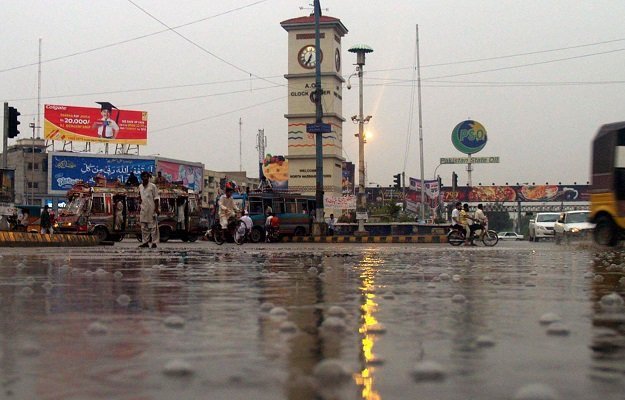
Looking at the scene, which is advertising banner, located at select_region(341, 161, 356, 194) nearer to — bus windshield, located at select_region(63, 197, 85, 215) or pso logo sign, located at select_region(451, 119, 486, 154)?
pso logo sign, located at select_region(451, 119, 486, 154)

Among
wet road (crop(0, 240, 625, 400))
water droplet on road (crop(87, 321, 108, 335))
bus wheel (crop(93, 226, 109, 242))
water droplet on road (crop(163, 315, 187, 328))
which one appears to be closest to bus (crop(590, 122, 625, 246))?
wet road (crop(0, 240, 625, 400))

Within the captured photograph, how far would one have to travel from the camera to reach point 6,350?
11.7 feet

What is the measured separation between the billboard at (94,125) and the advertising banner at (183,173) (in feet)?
11.5

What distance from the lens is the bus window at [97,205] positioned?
33.2 meters

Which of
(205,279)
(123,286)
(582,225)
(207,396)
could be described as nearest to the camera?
(207,396)

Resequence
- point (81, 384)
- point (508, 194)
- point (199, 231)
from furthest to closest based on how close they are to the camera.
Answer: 1. point (508, 194)
2. point (199, 231)
3. point (81, 384)

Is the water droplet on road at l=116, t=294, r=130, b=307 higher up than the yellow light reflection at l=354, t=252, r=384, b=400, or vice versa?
the water droplet on road at l=116, t=294, r=130, b=307

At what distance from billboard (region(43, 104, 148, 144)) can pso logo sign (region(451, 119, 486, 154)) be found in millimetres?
35483

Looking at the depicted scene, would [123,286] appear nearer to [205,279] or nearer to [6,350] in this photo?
[205,279]

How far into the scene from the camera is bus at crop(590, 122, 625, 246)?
67.8 feet

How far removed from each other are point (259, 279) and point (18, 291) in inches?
94.2

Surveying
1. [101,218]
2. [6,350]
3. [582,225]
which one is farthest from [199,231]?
[6,350]

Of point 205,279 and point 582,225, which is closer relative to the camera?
point 205,279

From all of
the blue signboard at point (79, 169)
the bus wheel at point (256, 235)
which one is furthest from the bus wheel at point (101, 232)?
the blue signboard at point (79, 169)
